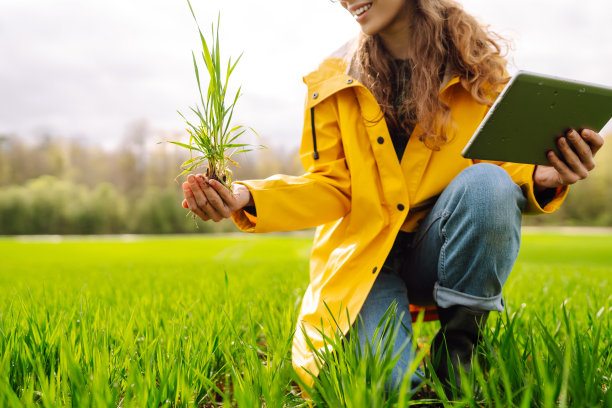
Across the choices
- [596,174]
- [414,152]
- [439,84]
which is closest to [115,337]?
[414,152]

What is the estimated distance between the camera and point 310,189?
1.85 meters

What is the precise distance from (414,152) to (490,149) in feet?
1.38

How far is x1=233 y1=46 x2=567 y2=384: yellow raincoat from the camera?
1.74 m

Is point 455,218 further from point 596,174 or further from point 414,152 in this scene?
point 596,174

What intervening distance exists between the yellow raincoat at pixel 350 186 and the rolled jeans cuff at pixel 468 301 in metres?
0.26

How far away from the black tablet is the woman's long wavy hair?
1.18ft

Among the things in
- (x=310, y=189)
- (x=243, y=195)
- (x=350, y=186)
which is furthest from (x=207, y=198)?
(x=350, y=186)

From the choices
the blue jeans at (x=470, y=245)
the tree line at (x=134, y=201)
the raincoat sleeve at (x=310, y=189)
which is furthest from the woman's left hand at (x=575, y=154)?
the tree line at (x=134, y=201)

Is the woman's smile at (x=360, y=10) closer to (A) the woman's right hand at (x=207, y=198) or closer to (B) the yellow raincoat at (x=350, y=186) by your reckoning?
(B) the yellow raincoat at (x=350, y=186)

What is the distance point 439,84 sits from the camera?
1.94m

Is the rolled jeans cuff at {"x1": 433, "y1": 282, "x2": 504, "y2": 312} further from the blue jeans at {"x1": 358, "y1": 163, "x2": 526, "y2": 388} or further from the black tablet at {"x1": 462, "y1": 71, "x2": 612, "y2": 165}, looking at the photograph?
the black tablet at {"x1": 462, "y1": 71, "x2": 612, "y2": 165}

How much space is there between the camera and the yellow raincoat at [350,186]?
1.74m

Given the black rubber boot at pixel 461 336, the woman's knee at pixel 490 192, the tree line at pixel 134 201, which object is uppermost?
the woman's knee at pixel 490 192

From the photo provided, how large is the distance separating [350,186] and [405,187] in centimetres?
24
